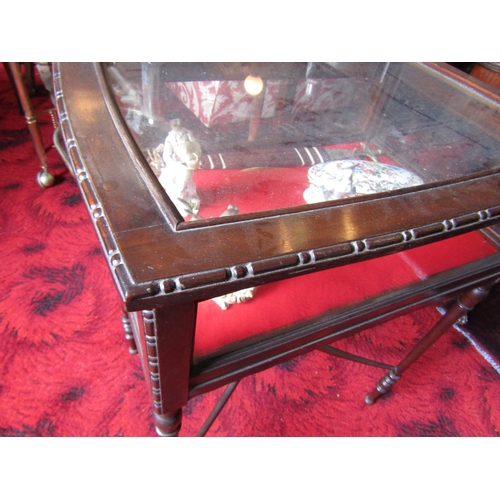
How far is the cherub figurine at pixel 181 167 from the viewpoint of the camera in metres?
0.38

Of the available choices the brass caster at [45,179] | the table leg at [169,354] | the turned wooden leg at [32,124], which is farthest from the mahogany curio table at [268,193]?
the brass caster at [45,179]

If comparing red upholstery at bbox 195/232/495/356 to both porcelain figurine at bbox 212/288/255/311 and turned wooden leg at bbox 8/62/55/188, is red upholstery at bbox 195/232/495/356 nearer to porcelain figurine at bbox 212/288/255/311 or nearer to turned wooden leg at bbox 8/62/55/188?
porcelain figurine at bbox 212/288/255/311

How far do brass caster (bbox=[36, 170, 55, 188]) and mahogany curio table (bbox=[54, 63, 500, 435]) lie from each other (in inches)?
26.8

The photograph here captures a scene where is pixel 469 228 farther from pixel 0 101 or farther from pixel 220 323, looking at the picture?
pixel 0 101

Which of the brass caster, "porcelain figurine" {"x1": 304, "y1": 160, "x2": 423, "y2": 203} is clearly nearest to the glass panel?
"porcelain figurine" {"x1": 304, "y1": 160, "x2": 423, "y2": 203}

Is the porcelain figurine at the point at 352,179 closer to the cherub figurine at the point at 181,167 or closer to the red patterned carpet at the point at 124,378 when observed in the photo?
the cherub figurine at the point at 181,167

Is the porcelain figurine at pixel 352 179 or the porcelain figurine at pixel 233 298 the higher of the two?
the porcelain figurine at pixel 352 179

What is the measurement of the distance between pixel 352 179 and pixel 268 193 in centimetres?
12

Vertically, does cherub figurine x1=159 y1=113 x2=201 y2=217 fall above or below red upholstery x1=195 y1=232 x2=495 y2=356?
above

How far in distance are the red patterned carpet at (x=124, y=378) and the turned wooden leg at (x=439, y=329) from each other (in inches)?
2.2

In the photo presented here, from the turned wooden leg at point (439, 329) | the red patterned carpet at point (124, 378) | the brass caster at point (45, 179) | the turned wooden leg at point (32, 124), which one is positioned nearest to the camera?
the turned wooden leg at point (439, 329)

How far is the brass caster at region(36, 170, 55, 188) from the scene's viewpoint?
3.89 ft

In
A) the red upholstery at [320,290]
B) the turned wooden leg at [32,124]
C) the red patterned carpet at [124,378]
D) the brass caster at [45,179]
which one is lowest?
the red patterned carpet at [124,378]
